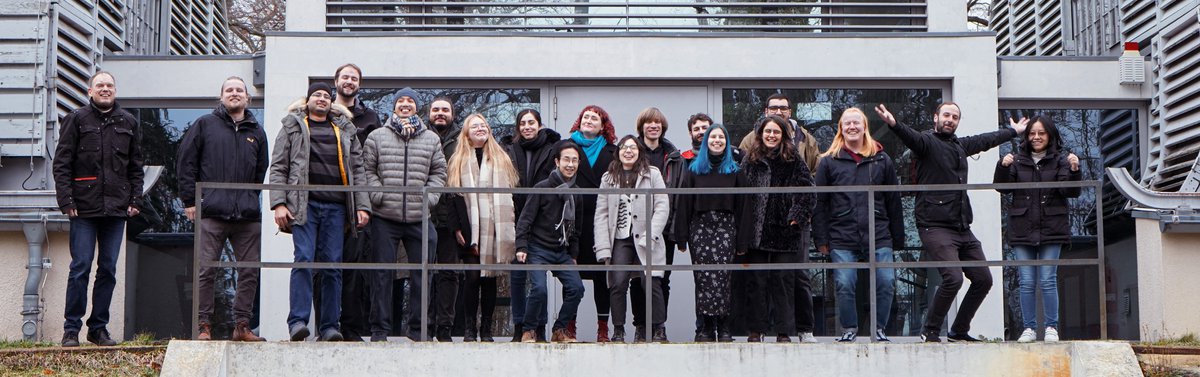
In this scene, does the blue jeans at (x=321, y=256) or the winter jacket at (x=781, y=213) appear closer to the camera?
the blue jeans at (x=321, y=256)

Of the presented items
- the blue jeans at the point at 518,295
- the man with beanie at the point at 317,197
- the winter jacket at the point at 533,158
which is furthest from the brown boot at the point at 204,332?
the winter jacket at the point at 533,158

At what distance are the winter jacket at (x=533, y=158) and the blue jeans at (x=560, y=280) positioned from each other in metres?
0.69

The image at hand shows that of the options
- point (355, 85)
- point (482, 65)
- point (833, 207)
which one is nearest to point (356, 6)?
point (482, 65)

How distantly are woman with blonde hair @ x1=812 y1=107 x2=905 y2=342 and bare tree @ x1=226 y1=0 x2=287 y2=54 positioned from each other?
15.8 metres

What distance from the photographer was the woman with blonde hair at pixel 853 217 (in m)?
9.09

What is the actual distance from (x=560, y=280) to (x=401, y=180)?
3.84 feet

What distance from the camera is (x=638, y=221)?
9391mm

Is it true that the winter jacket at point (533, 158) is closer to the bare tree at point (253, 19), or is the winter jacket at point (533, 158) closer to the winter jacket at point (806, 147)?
the winter jacket at point (806, 147)

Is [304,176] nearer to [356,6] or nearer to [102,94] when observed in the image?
[102,94]

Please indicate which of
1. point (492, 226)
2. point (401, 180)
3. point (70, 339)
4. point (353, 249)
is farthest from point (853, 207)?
point (70, 339)

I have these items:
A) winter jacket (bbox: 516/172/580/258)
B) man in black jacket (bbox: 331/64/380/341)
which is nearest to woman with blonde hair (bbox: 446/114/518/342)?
winter jacket (bbox: 516/172/580/258)

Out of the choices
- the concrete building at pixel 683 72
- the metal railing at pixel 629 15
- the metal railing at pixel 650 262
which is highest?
the metal railing at pixel 629 15

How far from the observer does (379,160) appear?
9.17 meters

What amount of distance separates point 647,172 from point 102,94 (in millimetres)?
3354
